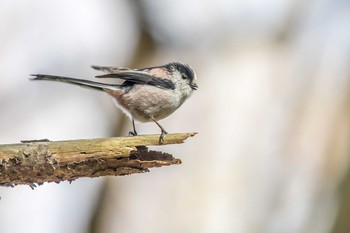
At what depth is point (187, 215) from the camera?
16.6ft

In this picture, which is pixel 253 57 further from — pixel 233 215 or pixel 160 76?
pixel 160 76

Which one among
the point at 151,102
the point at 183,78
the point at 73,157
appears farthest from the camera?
the point at 183,78

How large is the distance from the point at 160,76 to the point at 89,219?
7.97 ft

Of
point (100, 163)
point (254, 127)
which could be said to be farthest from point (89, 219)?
point (100, 163)

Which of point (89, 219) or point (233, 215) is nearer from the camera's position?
point (89, 219)

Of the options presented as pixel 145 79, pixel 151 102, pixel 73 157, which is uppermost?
pixel 145 79

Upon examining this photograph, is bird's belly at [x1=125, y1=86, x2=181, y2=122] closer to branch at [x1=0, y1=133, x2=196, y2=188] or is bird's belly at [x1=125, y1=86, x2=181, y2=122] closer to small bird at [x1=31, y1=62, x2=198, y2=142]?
small bird at [x1=31, y1=62, x2=198, y2=142]

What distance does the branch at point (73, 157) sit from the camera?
6.29ft

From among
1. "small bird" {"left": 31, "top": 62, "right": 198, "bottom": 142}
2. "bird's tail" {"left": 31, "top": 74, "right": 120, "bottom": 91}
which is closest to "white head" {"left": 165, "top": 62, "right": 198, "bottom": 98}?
"small bird" {"left": 31, "top": 62, "right": 198, "bottom": 142}

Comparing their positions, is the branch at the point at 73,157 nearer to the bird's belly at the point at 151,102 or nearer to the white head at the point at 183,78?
the bird's belly at the point at 151,102

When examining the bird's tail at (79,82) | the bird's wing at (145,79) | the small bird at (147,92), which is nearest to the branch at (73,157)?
the bird's tail at (79,82)

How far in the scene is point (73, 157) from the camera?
Answer: 6.31ft

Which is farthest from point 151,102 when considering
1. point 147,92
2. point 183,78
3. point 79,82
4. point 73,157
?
point 73,157

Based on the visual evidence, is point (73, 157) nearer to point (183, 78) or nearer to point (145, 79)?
point (145, 79)
